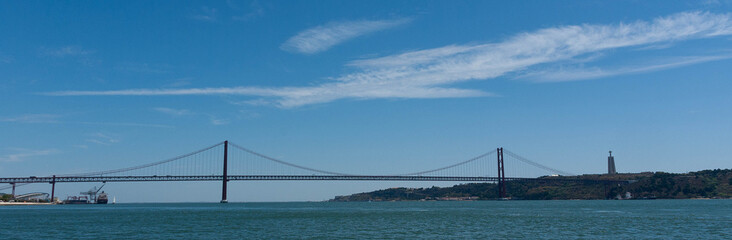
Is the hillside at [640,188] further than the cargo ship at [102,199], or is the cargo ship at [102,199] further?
the cargo ship at [102,199]

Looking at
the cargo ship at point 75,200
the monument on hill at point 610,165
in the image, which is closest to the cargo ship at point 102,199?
the cargo ship at point 75,200

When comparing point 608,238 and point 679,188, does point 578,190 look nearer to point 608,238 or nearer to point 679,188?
point 679,188

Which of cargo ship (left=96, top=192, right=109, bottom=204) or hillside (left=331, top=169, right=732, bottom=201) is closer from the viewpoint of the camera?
hillside (left=331, top=169, right=732, bottom=201)

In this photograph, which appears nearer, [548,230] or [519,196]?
[548,230]

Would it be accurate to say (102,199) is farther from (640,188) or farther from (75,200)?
(640,188)

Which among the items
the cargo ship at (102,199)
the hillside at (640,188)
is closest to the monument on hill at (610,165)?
the hillside at (640,188)

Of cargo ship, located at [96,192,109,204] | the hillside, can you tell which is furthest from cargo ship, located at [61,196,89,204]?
the hillside

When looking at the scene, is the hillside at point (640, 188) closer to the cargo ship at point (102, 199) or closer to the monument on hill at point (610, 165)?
the monument on hill at point (610, 165)

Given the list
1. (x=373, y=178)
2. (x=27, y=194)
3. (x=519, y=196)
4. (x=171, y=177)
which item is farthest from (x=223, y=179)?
(x=519, y=196)

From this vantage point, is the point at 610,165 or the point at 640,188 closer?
the point at 640,188

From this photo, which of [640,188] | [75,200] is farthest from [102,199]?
[640,188]

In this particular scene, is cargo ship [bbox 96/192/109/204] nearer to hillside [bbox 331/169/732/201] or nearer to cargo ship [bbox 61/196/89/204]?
cargo ship [bbox 61/196/89/204]
